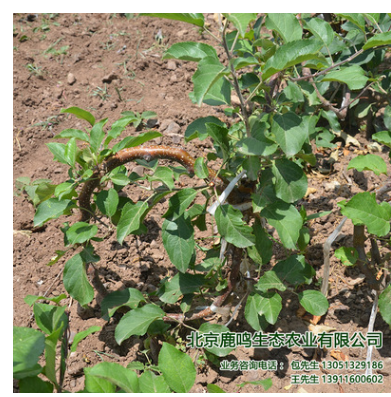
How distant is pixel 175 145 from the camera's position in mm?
3010

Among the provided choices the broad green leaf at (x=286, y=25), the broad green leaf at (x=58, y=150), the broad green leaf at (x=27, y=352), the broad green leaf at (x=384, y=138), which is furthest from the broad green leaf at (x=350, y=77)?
the broad green leaf at (x=27, y=352)

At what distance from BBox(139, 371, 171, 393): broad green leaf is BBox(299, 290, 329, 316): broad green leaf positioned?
0.84 m

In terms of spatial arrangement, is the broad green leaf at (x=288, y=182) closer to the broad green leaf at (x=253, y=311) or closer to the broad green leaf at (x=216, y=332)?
the broad green leaf at (x=253, y=311)

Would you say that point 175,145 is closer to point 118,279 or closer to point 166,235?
point 118,279

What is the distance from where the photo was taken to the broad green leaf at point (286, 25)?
180cm

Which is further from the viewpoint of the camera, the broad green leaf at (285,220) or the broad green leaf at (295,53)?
the broad green leaf at (285,220)

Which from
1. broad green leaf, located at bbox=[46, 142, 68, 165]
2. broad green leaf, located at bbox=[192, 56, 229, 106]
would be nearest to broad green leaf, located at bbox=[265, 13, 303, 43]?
broad green leaf, located at bbox=[192, 56, 229, 106]

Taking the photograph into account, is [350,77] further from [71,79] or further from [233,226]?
[71,79]

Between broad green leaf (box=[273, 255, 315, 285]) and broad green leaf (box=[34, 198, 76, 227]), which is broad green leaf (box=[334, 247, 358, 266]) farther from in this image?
broad green leaf (box=[34, 198, 76, 227])

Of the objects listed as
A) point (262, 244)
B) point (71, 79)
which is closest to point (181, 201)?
point (262, 244)

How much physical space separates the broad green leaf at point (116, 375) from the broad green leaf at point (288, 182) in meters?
0.88

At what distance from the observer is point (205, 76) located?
1480 mm

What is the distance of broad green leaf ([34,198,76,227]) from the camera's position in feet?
6.19

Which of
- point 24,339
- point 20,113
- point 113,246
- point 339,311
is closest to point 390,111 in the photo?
point 339,311
